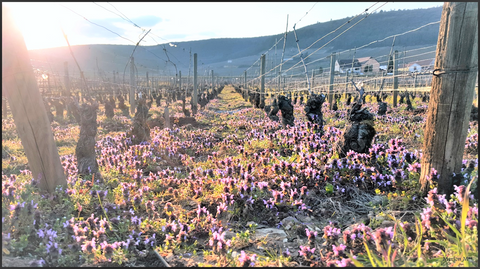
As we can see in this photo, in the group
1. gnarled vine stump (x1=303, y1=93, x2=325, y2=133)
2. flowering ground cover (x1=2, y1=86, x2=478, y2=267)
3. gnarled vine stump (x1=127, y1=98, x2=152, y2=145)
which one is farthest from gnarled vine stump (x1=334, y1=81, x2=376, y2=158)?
gnarled vine stump (x1=127, y1=98, x2=152, y2=145)

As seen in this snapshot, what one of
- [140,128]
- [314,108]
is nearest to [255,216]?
[314,108]

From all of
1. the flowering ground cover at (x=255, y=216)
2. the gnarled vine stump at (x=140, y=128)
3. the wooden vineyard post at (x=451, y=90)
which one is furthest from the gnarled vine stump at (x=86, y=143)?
the wooden vineyard post at (x=451, y=90)

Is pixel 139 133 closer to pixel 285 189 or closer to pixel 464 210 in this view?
pixel 285 189

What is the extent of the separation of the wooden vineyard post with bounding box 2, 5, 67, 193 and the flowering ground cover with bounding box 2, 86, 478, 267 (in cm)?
17

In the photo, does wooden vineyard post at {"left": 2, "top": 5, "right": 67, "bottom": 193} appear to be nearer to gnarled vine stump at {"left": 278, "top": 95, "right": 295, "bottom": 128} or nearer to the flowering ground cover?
the flowering ground cover

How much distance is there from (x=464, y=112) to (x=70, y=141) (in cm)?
946

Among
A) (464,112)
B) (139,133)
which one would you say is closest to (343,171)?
(464,112)

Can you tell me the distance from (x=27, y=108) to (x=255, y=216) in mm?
3217

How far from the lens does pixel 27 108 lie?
351 centimetres

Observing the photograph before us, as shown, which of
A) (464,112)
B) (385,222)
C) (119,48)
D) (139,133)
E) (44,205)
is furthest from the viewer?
(119,48)

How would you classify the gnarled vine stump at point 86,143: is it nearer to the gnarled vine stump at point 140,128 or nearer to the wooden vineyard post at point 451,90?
the gnarled vine stump at point 140,128

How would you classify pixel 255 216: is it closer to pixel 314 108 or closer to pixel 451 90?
pixel 451 90

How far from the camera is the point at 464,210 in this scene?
7.45 ft

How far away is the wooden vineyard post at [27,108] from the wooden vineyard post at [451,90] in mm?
Result: 4777
